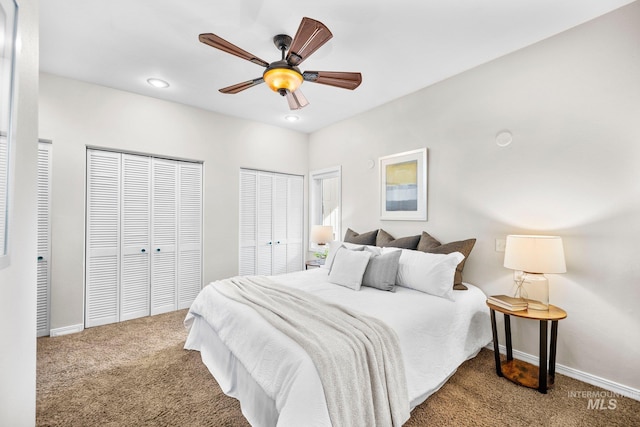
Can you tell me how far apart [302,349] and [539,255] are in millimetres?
1879

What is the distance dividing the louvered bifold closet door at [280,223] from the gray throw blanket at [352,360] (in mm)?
2714

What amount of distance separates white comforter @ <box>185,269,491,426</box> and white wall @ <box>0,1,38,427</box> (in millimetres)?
980

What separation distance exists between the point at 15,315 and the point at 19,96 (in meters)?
0.87

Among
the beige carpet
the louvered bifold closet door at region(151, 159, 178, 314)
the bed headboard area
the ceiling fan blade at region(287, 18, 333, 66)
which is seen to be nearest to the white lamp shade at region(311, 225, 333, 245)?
the bed headboard area

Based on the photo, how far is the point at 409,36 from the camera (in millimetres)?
2338

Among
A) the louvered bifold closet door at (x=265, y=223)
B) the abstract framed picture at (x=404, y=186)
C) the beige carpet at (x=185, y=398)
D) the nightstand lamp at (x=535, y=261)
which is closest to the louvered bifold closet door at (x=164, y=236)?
the beige carpet at (x=185, y=398)

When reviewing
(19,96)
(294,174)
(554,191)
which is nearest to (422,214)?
(554,191)

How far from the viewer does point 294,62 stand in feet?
6.75

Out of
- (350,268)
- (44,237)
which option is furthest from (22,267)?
(44,237)

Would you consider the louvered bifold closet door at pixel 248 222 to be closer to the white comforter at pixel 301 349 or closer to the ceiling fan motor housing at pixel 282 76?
the white comforter at pixel 301 349

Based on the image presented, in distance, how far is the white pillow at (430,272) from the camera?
7.90ft

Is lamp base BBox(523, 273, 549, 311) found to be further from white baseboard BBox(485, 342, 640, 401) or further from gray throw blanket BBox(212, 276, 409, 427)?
gray throw blanket BBox(212, 276, 409, 427)

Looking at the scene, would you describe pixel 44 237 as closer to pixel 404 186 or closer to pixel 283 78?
pixel 283 78

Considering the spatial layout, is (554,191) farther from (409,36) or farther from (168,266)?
(168,266)
